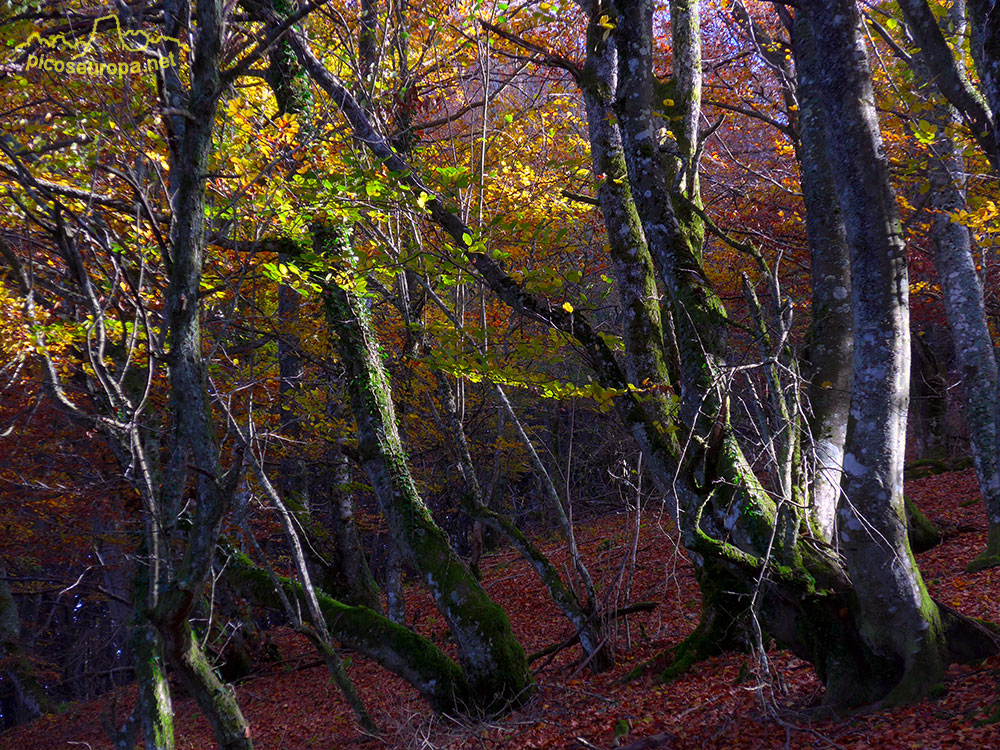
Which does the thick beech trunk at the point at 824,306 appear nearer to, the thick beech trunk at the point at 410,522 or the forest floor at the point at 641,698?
the forest floor at the point at 641,698

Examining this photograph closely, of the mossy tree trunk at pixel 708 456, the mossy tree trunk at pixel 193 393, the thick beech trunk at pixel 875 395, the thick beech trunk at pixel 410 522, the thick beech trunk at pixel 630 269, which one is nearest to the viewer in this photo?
the mossy tree trunk at pixel 193 393

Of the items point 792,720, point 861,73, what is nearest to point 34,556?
point 792,720

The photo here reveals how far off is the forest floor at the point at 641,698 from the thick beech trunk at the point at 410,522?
1.50 feet

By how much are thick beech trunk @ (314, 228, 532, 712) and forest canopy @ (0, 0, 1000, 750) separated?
3 cm

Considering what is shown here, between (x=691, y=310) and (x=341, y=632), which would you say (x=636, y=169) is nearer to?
(x=691, y=310)

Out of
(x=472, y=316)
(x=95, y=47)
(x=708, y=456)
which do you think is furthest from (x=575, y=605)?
(x=95, y=47)

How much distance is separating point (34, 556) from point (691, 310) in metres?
14.8

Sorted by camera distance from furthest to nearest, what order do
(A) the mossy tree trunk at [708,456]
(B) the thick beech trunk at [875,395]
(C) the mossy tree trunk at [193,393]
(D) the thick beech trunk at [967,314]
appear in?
(D) the thick beech trunk at [967,314] → (A) the mossy tree trunk at [708,456] → (B) the thick beech trunk at [875,395] → (C) the mossy tree trunk at [193,393]

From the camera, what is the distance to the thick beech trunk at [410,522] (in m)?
6.10

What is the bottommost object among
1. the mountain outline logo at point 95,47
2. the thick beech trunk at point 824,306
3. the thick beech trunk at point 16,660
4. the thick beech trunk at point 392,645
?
the thick beech trunk at point 16,660

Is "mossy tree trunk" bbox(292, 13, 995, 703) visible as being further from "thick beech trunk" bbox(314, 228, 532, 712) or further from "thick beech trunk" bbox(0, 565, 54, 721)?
"thick beech trunk" bbox(0, 565, 54, 721)

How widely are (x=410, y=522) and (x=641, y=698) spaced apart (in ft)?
9.12

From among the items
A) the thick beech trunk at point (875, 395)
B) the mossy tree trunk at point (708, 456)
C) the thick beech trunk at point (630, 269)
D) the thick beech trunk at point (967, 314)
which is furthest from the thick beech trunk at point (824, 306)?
the thick beech trunk at point (967, 314)

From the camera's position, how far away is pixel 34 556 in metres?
13.5
